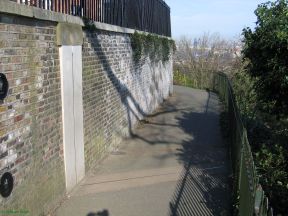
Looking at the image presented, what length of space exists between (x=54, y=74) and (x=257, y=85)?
3.74m

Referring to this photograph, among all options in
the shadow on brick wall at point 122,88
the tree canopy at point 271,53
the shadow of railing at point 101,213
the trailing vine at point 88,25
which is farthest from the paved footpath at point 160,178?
the trailing vine at point 88,25

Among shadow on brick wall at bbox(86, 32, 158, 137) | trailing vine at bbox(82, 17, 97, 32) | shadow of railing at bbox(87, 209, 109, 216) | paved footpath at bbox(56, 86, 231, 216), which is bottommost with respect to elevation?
paved footpath at bbox(56, 86, 231, 216)

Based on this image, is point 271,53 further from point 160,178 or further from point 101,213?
point 101,213

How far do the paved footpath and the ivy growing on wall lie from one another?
2318 mm

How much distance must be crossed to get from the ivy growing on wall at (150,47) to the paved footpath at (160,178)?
7.60 feet

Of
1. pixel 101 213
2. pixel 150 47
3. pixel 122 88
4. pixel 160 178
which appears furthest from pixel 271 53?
pixel 150 47

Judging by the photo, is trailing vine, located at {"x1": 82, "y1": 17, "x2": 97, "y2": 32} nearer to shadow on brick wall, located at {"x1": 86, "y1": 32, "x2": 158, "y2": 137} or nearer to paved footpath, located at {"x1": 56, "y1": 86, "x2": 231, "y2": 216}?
shadow on brick wall, located at {"x1": 86, "y1": 32, "x2": 158, "y2": 137}

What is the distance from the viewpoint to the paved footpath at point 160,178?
23.3 ft

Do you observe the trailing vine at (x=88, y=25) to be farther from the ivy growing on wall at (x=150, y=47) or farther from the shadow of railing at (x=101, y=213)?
the ivy growing on wall at (x=150, y=47)

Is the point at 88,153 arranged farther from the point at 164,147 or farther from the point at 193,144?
the point at 193,144

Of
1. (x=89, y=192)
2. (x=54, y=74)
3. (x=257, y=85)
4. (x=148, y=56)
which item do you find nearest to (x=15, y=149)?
(x=54, y=74)

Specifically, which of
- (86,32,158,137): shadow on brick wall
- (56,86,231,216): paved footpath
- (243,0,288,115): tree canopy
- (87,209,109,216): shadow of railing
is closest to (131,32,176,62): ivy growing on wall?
(86,32,158,137): shadow on brick wall

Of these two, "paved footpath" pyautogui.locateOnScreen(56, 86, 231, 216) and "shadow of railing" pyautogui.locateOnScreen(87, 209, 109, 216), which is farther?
"paved footpath" pyautogui.locateOnScreen(56, 86, 231, 216)

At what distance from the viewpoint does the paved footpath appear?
23.3 feet
